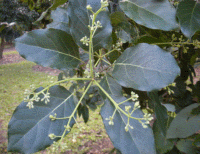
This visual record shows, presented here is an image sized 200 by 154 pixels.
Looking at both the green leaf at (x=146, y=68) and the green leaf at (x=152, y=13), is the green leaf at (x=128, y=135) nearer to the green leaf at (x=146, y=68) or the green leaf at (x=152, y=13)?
the green leaf at (x=146, y=68)

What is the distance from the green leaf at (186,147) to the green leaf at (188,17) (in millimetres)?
687

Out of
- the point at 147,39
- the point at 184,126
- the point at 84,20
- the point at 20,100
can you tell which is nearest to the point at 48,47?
the point at 84,20

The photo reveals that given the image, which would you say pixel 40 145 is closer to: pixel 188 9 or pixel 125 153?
pixel 125 153

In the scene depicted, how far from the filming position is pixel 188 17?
0.60 m

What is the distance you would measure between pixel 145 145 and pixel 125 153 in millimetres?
70

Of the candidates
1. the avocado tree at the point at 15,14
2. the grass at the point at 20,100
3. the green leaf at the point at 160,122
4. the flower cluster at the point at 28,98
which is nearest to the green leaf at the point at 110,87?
the green leaf at the point at 160,122

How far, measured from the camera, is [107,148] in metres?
2.83

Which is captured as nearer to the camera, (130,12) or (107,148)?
(130,12)

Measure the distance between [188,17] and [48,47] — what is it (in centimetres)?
50

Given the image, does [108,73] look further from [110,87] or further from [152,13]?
[152,13]

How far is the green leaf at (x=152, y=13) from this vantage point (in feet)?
1.84

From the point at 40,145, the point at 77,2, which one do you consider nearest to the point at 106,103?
the point at 40,145

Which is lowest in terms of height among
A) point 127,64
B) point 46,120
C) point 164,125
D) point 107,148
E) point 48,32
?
point 107,148

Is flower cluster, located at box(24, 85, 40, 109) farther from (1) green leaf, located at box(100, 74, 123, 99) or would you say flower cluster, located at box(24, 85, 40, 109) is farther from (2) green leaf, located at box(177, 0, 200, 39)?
(2) green leaf, located at box(177, 0, 200, 39)
